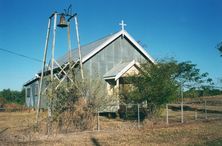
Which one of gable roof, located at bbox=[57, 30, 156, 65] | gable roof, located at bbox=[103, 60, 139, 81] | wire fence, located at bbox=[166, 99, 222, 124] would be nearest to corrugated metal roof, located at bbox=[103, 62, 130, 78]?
gable roof, located at bbox=[103, 60, 139, 81]

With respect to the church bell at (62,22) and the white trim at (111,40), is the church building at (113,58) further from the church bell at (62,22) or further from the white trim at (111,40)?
the church bell at (62,22)

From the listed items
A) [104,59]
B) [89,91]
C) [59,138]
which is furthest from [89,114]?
[104,59]

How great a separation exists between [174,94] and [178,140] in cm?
674

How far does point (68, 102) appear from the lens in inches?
591

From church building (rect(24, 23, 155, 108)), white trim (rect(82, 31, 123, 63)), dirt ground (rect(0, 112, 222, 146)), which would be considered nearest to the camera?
dirt ground (rect(0, 112, 222, 146))

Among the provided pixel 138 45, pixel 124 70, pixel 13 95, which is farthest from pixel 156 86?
pixel 13 95

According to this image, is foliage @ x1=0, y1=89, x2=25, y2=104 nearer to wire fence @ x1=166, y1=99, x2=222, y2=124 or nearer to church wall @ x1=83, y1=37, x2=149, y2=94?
wire fence @ x1=166, y1=99, x2=222, y2=124

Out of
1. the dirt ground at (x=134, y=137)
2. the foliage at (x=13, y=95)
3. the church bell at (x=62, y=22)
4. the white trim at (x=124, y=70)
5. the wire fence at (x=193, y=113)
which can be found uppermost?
the church bell at (x=62, y=22)

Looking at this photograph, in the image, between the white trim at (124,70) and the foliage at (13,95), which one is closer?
the white trim at (124,70)

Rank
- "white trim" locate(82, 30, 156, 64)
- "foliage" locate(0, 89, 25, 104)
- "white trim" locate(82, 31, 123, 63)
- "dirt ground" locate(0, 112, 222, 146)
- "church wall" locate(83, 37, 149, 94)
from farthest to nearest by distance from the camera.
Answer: "foliage" locate(0, 89, 25, 104) < "church wall" locate(83, 37, 149, 94) < "white trim" locate(82, 30, 156, 64) < "white trim" locate(82, 31, 123, 63) < "dirt ground" locate(0, 112, 222, 146)

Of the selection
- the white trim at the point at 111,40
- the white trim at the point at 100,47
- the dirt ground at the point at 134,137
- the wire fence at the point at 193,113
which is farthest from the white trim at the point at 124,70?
the dirt ground at the point at 134,137

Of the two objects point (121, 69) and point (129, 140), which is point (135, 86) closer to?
point (121, 69)

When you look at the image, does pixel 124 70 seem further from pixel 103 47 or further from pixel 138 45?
pixel 138 45

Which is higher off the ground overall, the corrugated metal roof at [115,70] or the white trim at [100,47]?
the white trim at [100,47]
